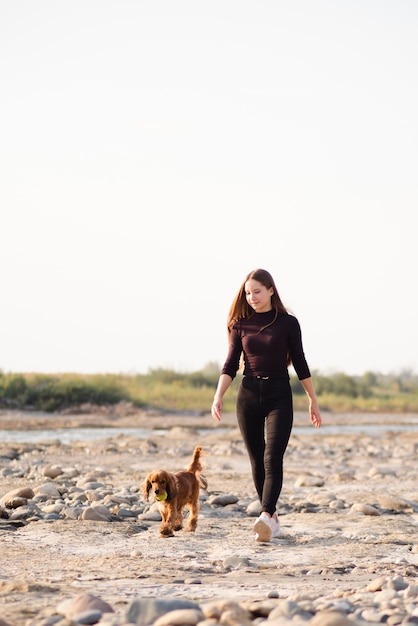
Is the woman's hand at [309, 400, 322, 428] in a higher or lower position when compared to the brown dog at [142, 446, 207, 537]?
higher

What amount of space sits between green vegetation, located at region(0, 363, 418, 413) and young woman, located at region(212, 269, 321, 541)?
2658 centimetres

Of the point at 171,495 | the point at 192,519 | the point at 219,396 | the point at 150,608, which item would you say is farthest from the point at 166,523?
the point at 150,608

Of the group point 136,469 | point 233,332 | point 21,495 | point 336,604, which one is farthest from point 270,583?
point 136,469

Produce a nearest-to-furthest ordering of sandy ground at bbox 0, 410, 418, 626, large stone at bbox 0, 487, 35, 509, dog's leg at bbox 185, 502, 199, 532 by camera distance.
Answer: sandy ground at bbox 0, 410, 418, 626, dog's leg at bbox 185, 502, 199, 532, large stone at bbox 0, 487, 35, 509

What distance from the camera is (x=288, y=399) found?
25.1ft

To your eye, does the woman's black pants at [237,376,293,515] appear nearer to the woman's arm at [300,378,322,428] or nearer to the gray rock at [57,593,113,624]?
the woman's arm at [300,378,322,428]

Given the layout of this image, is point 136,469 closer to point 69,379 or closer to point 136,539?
point 136,539

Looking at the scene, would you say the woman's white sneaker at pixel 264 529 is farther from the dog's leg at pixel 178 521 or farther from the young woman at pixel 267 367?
the dog's leg at pixel 178 521

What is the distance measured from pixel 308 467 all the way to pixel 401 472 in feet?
5.45

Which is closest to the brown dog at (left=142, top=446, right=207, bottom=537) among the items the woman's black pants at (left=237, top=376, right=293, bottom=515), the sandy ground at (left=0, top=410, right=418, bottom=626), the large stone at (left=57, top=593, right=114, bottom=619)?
the sandy ground at (left=0, top=410, right=418, bottom=626)

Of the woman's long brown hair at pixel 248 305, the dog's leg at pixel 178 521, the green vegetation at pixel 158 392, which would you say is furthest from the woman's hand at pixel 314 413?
the green vegetation at pixel 158 392

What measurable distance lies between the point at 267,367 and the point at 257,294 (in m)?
0.63

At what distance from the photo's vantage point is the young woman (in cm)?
752

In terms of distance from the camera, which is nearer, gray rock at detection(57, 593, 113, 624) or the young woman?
gray rock at detection(57, 593, 113, 624)
